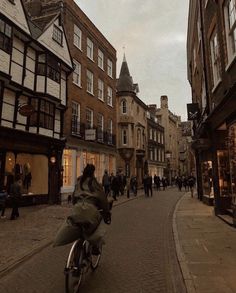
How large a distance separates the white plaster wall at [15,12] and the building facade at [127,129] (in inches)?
916

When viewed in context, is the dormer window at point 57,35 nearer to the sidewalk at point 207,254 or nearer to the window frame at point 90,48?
the window frame at point 90,48

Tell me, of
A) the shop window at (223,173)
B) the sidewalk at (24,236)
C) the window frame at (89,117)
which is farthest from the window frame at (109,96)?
the shop window at (223,173)

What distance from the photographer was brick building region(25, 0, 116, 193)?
76.3 ft

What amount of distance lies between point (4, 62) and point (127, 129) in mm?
25272

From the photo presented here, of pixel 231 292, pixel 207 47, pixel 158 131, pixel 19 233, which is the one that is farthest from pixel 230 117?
pixel 158 131

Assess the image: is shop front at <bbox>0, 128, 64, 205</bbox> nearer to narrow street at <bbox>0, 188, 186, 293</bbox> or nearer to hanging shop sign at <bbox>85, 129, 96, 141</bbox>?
hanging shop sign at <bbox>85, 129, 96, 141</bbox>

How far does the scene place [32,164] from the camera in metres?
18.6

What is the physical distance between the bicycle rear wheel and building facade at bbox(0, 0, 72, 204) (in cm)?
1180

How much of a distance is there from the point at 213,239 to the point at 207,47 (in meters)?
8.85

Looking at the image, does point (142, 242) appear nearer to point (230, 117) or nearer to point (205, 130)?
point (230, 117)

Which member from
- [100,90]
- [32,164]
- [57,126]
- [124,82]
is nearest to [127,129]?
[124,82]

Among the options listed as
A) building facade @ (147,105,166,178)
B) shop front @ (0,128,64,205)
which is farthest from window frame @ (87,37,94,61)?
building facade @ (147,105,166,178)

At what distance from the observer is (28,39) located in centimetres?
1755

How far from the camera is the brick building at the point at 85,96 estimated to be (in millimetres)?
23261
